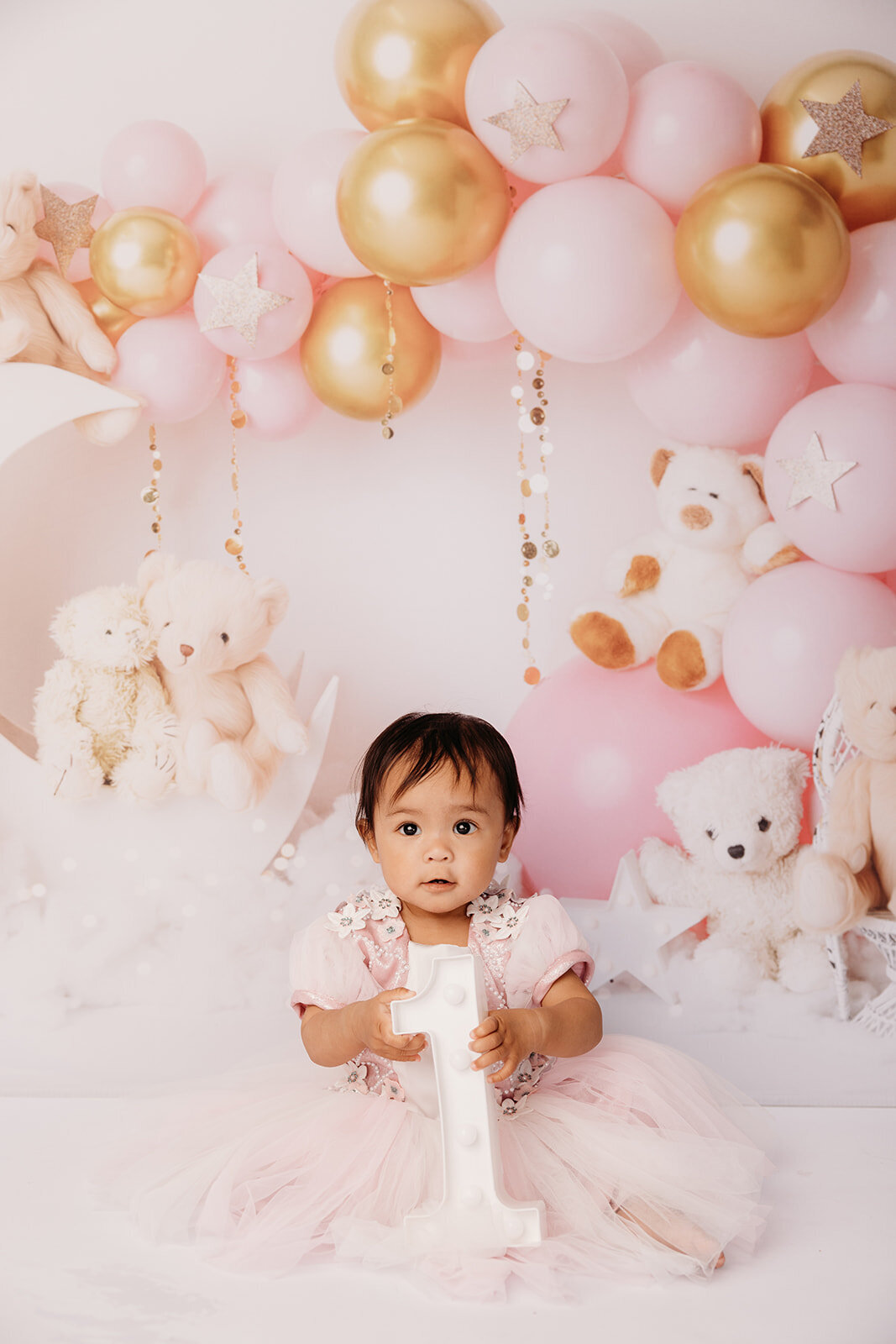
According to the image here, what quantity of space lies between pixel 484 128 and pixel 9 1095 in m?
1.55

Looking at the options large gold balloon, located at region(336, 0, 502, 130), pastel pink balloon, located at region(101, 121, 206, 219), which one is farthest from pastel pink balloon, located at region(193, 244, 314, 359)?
large gold balloon, located at region(336, 0, 502, 130)

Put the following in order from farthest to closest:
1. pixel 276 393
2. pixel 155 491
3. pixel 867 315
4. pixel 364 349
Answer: pixel 155 491, pixel 276 393, pixel 364 349, pixel 867 315

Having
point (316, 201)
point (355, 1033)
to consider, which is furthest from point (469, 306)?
point (355, 1033)

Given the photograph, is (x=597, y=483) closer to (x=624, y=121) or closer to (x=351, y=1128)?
(x=624, y=121)

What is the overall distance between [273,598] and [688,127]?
0.92m

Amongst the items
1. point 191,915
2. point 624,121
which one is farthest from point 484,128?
Answer: point 191,915

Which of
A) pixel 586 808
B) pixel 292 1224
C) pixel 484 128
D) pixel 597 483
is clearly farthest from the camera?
pixel 597 483

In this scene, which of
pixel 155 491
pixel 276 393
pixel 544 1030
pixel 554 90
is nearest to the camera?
pixel 544 1030

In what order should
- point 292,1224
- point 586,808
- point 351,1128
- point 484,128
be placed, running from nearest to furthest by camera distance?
point 292,1224
point 351,1128
point 484,128
point 586,808

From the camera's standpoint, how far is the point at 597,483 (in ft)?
6.93

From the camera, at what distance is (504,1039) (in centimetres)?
121

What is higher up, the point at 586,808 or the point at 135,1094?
the point at 586,808

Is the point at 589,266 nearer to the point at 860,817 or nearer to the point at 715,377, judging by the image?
the point at 715,377

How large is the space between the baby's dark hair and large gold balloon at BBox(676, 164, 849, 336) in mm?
657
